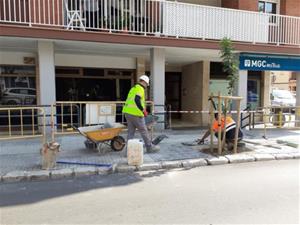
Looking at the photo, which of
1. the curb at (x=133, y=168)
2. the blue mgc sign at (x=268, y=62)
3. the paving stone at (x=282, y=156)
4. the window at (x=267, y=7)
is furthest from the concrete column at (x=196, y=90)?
the curb at (x=133, y=168)

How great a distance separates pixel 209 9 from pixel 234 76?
3987 mm

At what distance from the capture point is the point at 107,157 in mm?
6961

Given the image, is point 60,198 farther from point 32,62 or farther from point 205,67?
point 205,67

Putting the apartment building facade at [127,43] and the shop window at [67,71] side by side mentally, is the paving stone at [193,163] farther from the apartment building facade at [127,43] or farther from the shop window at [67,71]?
the shop window at [67,71]

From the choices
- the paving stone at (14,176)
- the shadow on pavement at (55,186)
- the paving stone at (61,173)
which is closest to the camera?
the shadow on pavement at (55,186)

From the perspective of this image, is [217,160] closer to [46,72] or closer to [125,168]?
[125,168]

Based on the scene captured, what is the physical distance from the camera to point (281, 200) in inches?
176

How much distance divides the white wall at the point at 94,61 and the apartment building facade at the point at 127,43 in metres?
0.04

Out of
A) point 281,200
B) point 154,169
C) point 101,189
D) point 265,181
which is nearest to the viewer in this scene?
point 281,200

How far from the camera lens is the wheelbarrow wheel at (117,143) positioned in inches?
296

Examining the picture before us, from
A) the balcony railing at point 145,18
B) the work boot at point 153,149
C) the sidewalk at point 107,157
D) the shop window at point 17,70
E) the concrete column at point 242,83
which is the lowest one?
the sidewalk at point 107,157

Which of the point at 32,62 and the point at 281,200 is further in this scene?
the point at 32,62

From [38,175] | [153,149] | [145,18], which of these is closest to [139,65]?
[145,18]

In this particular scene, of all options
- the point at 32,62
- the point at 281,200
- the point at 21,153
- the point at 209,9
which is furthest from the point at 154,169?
the point at 32,62
